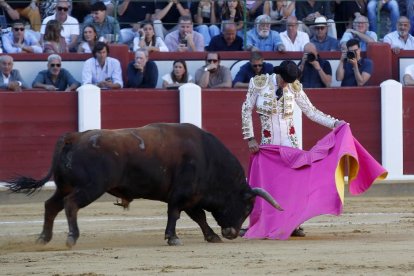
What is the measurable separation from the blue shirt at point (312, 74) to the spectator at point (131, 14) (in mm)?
1866

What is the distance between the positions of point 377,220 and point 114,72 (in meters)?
3.79

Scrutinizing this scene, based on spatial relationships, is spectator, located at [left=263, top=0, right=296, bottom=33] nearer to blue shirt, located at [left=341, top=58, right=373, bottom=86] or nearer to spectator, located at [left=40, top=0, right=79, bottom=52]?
blue shirt, located at [left=341, top=58, right=373, bottom=86]

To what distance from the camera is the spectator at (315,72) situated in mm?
14086

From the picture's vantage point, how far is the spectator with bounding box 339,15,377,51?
48.2 feet

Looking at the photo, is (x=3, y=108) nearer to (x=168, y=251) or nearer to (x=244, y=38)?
(x=244, y=38)

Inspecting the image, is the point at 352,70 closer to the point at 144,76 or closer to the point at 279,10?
the point at 279,10

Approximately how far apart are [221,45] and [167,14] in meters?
0.78

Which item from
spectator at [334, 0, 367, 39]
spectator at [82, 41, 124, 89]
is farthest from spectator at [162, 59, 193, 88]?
spectator at [334, 0, 367, 39]

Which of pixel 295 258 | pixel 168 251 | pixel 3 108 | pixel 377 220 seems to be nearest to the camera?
pixel 295 258

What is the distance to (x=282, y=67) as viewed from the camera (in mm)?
9680

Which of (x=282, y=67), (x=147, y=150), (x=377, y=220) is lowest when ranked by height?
(x=377, y=220)

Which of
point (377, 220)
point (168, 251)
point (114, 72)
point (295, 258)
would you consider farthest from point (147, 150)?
point (114, 72)

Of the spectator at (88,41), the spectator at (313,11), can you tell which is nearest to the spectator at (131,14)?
the spectator at (88,41)

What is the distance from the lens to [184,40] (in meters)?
14.4
